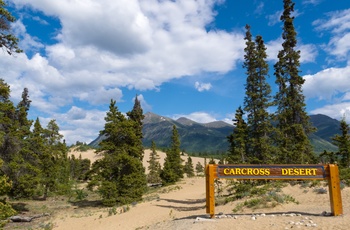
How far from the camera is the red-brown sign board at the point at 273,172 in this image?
1302 centimetres

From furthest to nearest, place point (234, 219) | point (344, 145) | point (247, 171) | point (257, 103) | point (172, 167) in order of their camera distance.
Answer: point (172, 167)
point (344, 145)
point (257, 103)
point (247, 171)
point (234, 219)

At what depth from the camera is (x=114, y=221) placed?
19156mm

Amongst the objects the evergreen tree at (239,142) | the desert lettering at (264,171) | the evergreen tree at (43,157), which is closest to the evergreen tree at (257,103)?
the evergreen tree at (239,142)

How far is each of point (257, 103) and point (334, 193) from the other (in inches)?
590

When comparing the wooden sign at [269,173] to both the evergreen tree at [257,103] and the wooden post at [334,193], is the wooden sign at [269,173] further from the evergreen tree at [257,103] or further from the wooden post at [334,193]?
the evergreen tree at [257,103]

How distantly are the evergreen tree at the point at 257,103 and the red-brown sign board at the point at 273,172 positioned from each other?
1148 centimetres

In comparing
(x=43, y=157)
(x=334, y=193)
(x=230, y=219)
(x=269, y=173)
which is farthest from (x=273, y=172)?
(x=43, y=157)

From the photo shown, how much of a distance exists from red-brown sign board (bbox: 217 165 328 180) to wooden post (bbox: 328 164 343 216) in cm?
33

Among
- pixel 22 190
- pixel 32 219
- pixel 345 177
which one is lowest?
pixel 32 219

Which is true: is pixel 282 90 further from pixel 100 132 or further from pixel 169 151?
pixel 169 151

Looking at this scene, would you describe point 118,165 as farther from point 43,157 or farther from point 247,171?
point 247,171

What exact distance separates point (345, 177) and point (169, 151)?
37.5 meters

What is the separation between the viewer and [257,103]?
26.5 metres

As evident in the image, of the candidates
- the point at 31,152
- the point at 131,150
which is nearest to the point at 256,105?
the point at 131,150
